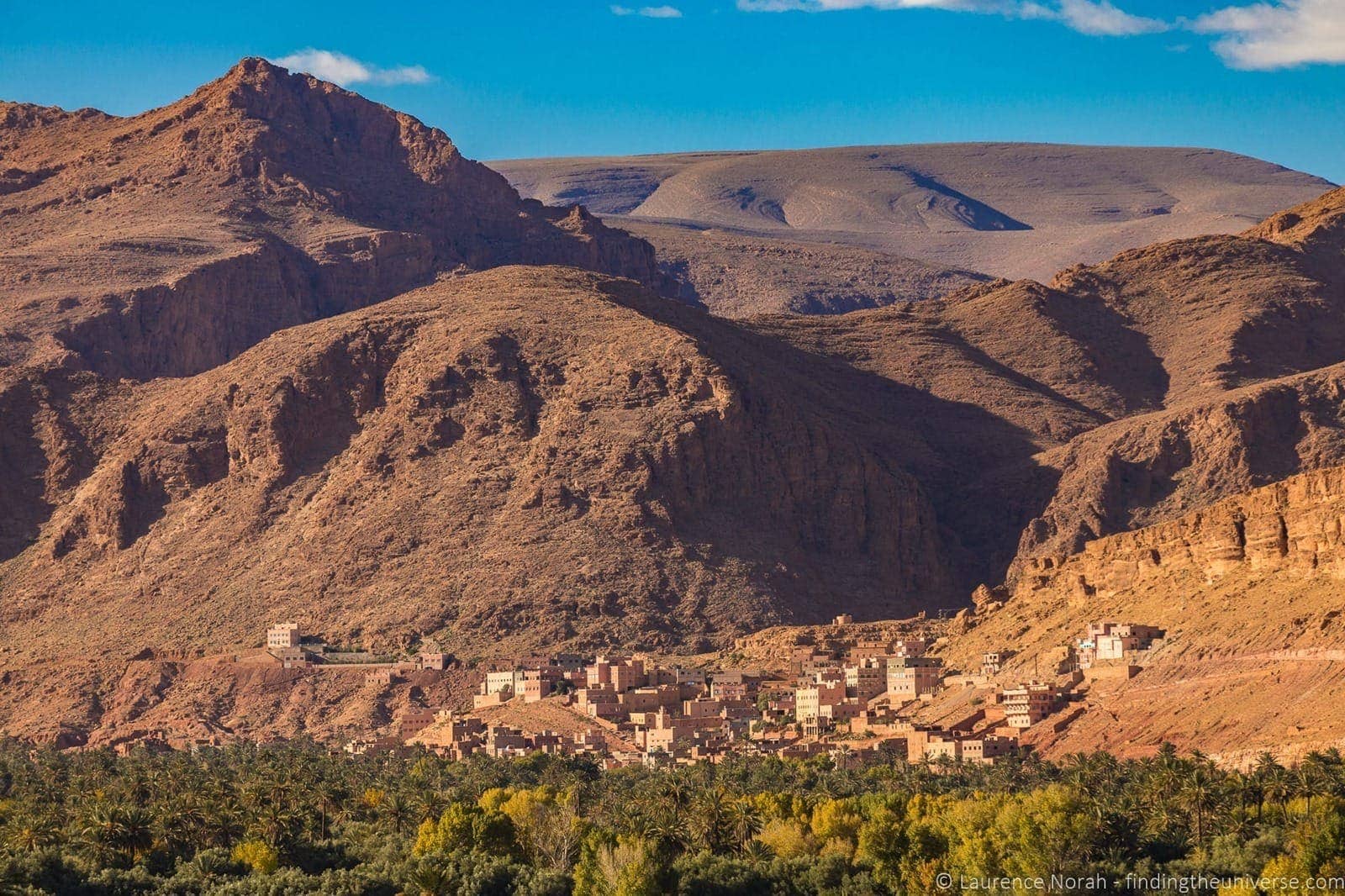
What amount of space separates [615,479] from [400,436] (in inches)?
581

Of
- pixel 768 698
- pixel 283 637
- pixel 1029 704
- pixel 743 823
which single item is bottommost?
pixel 768 698

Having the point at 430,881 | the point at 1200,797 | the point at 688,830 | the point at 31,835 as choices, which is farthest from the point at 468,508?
the point at 1200,797

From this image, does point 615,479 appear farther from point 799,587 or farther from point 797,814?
point 797,814

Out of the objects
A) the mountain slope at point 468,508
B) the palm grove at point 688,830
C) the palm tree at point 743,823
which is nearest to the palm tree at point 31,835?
the palm grove at point 688,830

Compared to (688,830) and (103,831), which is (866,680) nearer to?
(688,830)

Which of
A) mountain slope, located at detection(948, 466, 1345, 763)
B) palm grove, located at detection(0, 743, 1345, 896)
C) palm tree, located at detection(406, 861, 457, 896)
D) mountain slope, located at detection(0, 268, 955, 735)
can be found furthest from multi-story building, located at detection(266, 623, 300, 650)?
palm tree, located at detection(406, 861, 457, 896)

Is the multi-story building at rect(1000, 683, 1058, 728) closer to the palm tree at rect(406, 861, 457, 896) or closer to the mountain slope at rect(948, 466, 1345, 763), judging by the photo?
the mountain slope at rect(948, 466, 1345, 763)

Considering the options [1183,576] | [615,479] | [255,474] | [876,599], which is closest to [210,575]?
[255,474]

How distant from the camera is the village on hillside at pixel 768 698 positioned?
124125mm

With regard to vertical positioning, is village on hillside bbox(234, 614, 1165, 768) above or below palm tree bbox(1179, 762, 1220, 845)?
below

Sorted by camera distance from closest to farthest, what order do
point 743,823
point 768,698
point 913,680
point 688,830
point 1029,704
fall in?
point 743,823
point 688,830
point 1029,704
point 913,680
point 768,698

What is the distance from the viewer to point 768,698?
14300cm

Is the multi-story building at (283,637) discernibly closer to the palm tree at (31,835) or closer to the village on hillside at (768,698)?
the village on hillside at (768,698)

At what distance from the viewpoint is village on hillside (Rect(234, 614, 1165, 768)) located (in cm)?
12412
